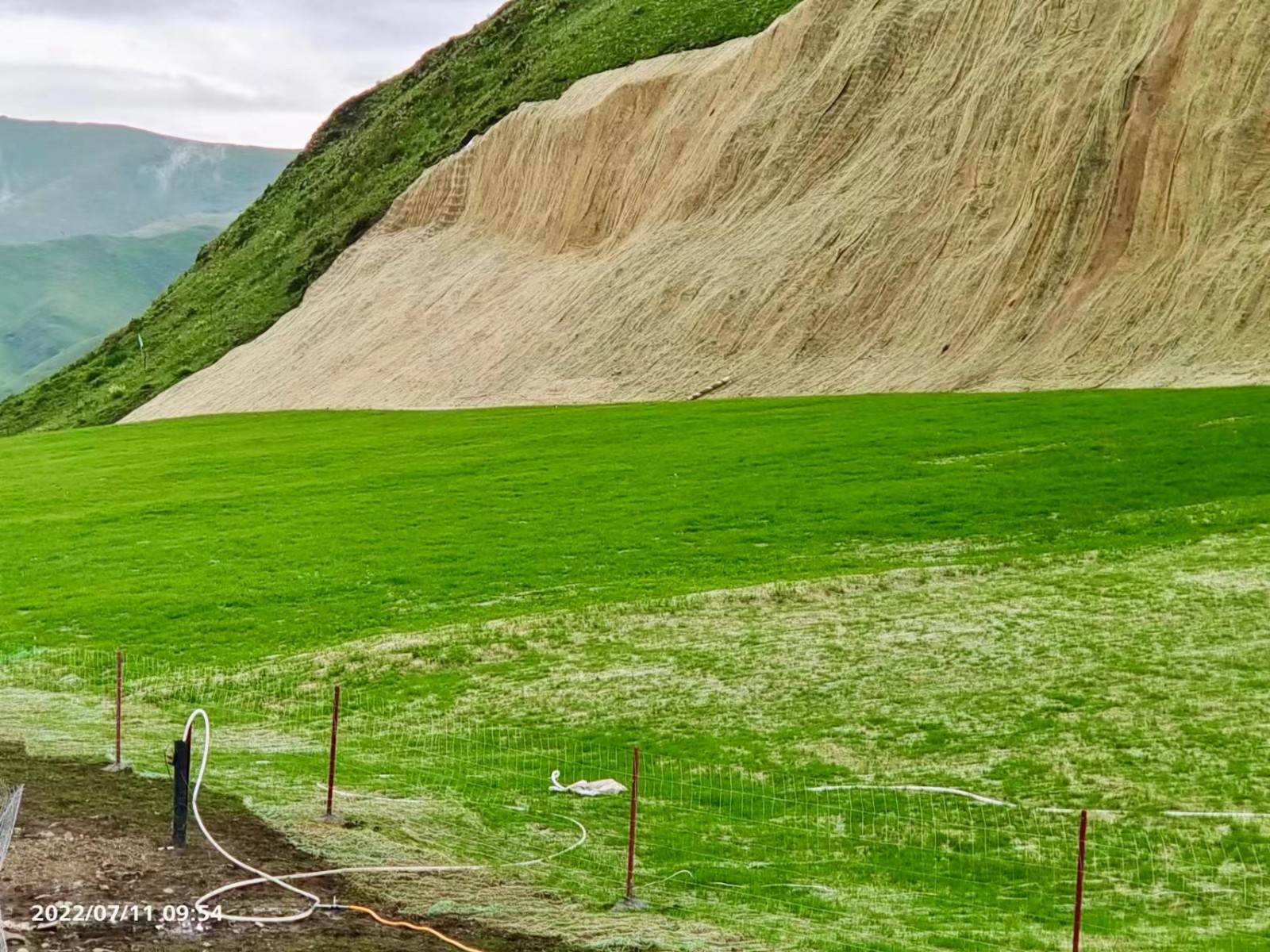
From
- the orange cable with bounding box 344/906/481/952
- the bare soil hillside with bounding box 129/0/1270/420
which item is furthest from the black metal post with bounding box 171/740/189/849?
the bare soil hillside with bounding box 129/0/1270/420

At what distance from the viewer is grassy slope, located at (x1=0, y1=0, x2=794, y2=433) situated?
76.9 meters

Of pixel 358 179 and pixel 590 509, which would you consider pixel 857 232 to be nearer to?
pixel 590 509

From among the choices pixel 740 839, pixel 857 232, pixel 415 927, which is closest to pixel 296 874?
pixel 415 927

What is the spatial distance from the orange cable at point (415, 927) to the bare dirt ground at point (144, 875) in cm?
7

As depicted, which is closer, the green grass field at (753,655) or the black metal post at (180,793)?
the black metal post at (180,793)

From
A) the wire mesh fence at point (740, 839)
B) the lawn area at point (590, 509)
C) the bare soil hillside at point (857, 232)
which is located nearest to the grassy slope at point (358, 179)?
the bare soil hillside at point (857, 232)

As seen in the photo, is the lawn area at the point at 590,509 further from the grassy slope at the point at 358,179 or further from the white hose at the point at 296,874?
the grassy slope at the point at 358,179

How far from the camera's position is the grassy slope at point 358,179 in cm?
7688

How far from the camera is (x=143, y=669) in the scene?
23062mm

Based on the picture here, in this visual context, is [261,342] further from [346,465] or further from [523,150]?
[346,465]

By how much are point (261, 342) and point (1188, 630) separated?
191 ft

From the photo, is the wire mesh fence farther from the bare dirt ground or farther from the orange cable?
the bare dirt ground

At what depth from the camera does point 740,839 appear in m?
15.2

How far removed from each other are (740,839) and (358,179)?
256ft
